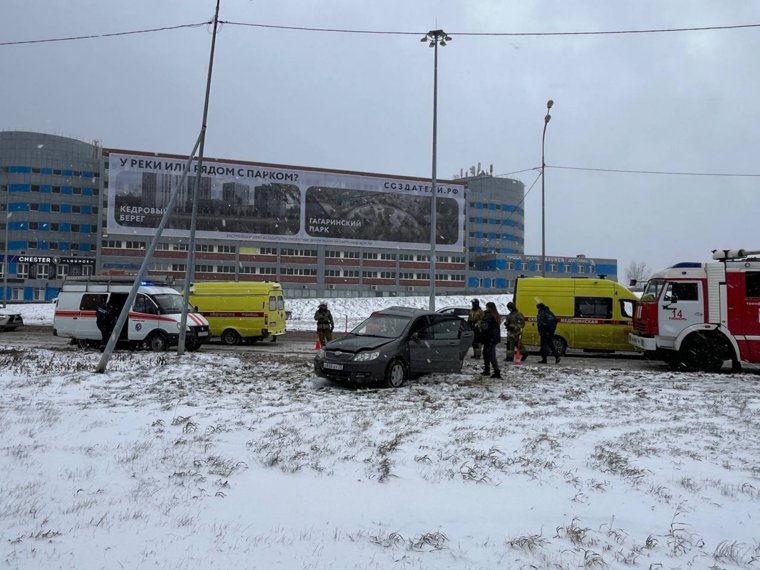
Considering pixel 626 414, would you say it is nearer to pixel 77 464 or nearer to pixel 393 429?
pixel 393 429

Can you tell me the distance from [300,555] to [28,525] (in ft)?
6.30

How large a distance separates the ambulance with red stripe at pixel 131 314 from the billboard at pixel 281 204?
4877 centimetres

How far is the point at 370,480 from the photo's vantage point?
545 cm

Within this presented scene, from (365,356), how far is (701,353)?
907 cm

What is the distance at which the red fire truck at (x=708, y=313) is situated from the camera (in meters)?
14.3

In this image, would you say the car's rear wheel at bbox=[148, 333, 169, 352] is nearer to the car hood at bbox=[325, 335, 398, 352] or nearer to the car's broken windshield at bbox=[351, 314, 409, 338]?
the car's broken windshield at bbox=[351, 314, 409, 338]

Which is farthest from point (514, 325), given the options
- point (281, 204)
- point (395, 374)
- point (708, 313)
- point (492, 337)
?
point (281, 204)

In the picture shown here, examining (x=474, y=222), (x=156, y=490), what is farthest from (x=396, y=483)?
(x=474, y=222)

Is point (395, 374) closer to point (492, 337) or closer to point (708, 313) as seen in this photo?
point (492, 337)

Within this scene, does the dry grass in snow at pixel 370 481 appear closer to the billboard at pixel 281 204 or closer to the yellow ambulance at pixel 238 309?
the yellow ambulance at pixel 238 309

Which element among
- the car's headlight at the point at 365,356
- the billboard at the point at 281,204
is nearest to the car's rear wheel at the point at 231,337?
the car's headlight at the point at 365,356

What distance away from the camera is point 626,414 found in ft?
28.8

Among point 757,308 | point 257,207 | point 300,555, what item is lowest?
point 300,555

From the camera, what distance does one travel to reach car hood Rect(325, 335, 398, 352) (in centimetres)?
1098
